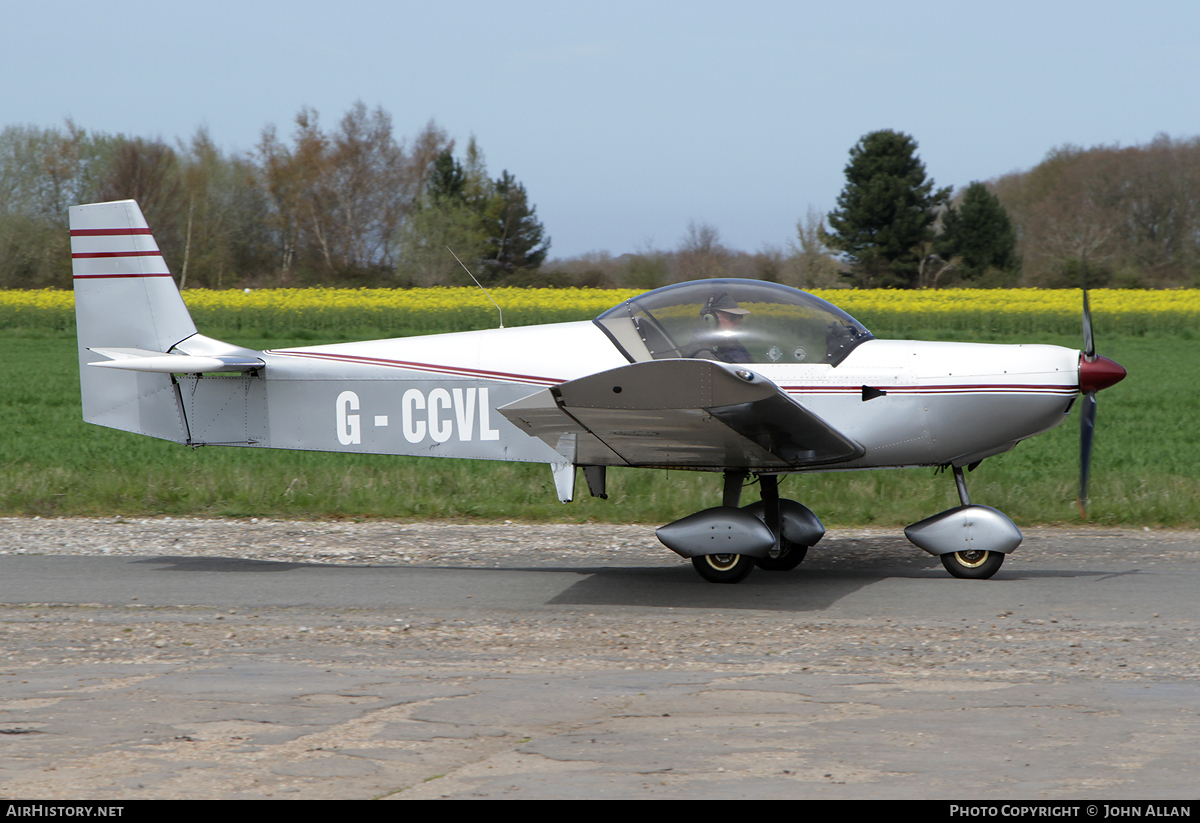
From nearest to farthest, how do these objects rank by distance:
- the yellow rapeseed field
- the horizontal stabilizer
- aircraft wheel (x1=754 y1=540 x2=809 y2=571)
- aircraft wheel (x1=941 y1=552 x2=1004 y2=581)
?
aircraft wheel (x1=941 y1=552 x2=1004 y2=581), the horizontal stabilizer, aircraft wheel (x1=754 y1=540 x2=809 y2=571), the yellow rapeseed field

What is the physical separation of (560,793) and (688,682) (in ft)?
5.20

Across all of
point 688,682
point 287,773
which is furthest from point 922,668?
point 287,773

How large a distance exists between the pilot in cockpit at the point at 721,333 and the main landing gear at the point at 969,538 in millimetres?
1719

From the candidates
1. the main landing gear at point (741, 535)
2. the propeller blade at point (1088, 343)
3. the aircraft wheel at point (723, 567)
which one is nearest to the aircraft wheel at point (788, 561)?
the main landing gear at point (741, 535)

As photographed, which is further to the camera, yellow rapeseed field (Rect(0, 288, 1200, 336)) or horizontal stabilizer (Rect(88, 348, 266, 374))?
yellow rapeseed field (Rect(0, 288, 1200, 336))

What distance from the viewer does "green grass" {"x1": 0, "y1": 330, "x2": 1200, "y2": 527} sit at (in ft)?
33.3

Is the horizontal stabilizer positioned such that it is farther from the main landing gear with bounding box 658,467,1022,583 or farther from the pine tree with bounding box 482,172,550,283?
the pine tree with bounding box 482,172,550,283

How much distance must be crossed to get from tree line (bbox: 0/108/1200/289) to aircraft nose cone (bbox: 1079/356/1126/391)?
41.6 metres

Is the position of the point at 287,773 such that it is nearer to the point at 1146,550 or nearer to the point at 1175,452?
the point at 1146,550

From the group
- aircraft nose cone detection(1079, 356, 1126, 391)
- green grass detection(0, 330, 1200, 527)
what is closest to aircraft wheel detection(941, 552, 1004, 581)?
aircraft nose cone detection(1079, 356, 1126, 391)

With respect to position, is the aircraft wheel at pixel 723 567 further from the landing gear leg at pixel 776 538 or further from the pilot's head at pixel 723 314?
the pilot's head at pixel 723 314

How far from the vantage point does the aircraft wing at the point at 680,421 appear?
20.1 ft

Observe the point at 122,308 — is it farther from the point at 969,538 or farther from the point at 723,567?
the point at 969,538

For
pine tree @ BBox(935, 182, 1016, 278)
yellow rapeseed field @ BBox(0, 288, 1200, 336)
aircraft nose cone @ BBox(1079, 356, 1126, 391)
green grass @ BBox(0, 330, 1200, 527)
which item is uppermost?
pine tree @ BBox(935, 182, 1016, 278)
